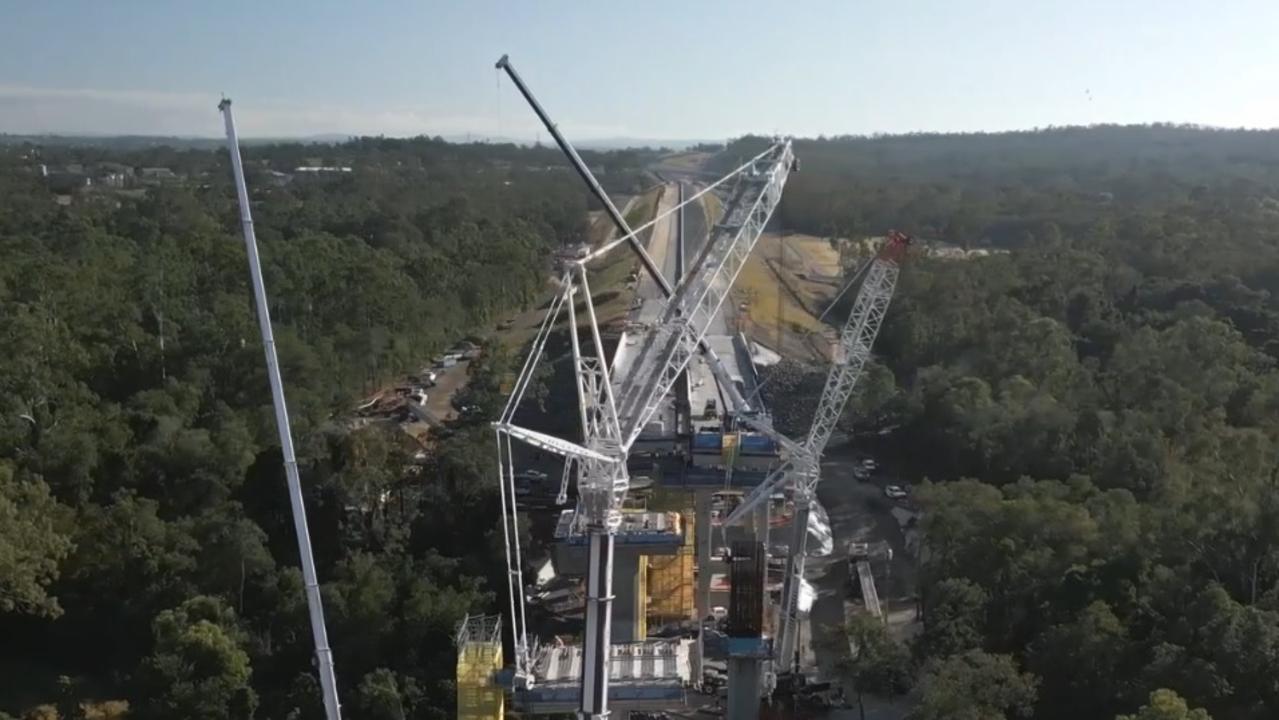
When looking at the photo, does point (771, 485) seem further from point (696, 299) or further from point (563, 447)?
point (563, 447)

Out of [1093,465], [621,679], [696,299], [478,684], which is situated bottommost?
[621,679]

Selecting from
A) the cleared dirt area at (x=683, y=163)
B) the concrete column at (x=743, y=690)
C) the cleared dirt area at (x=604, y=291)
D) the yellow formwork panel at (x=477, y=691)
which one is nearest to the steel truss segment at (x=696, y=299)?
the yellow formwork panel at (x=477, y=691)

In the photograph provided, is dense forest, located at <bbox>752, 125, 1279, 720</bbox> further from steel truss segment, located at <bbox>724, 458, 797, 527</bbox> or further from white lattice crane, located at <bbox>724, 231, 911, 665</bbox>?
steel truss segment, located at <bbox>724, 458, 797, 527</bbox>

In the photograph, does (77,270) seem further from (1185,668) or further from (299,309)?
(1185,668)

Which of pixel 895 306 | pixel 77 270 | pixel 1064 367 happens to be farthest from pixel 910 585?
pixel 77 270

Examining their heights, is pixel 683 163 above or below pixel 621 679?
above

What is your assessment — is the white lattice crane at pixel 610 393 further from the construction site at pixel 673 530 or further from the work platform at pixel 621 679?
the work platform at pixel 621 679

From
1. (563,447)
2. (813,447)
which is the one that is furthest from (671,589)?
(563,447)
